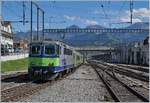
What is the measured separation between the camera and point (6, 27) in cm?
10581

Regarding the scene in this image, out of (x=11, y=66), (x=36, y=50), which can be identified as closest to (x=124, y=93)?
(x=36, y=50)

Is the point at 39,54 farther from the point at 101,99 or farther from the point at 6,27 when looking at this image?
the point at 6,27

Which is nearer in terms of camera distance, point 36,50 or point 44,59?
point 44,59

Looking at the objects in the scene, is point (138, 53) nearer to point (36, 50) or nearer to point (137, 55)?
point (137, 55)

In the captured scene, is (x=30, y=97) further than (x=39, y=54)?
No

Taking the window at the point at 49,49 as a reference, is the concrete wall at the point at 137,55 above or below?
below

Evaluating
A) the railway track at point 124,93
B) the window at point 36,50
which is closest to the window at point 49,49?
the window at point 36,50

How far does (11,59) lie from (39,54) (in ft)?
128

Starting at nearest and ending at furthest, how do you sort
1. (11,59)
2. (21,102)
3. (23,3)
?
(21,102)
(23,3)
(11,59)

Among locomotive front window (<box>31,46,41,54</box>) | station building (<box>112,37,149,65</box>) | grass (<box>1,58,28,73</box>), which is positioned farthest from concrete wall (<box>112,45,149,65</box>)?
locomotive front window (<box>31,46,41,54</box>)

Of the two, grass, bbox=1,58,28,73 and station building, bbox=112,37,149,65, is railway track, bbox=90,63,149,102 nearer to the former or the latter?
grass, bbox=1,58,28,73

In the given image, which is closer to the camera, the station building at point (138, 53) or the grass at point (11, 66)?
the grass at point (11, 66)

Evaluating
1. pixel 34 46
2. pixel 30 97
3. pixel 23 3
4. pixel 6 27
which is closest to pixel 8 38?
pixel 6 27

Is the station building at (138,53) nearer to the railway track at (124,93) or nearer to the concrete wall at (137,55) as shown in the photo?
the concrete wall at (137,55)
